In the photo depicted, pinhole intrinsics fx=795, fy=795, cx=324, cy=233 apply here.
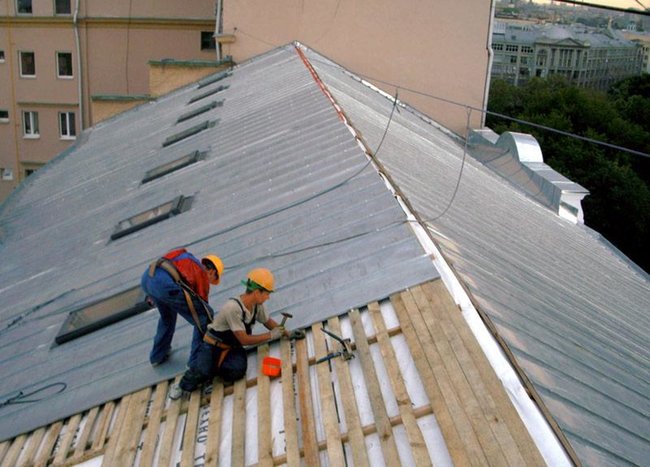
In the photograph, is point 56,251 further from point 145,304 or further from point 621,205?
point 621,205

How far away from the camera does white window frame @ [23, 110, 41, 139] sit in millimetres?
36688

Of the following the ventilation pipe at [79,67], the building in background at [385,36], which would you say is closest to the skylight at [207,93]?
the building in background at [385,36]

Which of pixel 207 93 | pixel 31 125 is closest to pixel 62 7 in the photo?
pixel 31 125

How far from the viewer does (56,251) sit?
11.1 meters

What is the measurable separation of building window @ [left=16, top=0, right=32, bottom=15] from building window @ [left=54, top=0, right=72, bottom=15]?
4.10 ft

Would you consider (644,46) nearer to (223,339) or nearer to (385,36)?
(385,36)

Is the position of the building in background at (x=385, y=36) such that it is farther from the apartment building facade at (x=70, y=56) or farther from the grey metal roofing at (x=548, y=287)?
the apartment building facade at (x=70, y=56)

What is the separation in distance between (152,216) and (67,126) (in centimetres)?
2811

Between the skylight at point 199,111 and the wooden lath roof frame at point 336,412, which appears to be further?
the skylight at point 199,111

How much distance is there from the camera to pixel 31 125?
121 ft

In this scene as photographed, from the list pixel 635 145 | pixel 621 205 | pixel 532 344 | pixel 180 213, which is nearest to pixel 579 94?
pixel 635 145

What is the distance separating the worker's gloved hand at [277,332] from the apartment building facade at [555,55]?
109064mm

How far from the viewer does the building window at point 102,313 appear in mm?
7758

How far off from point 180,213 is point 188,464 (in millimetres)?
5436
